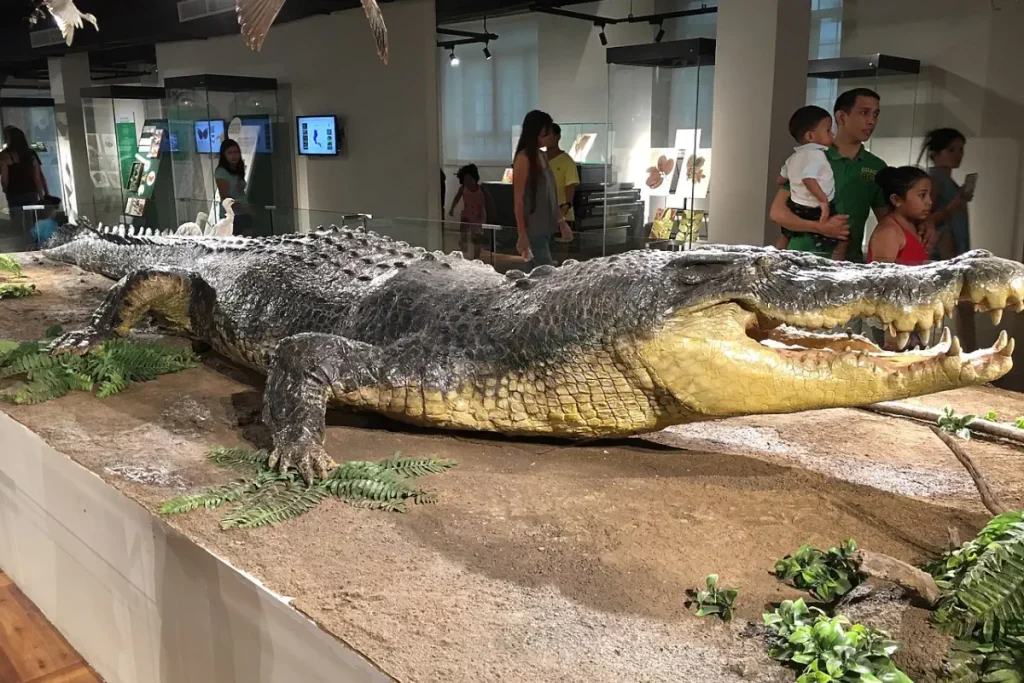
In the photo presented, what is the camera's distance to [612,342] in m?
2.43

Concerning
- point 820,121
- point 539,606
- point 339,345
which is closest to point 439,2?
point 820,121

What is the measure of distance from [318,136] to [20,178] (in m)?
3.36

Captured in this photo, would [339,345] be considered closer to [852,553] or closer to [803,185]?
[852,553]

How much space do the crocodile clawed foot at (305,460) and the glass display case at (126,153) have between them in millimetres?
6685

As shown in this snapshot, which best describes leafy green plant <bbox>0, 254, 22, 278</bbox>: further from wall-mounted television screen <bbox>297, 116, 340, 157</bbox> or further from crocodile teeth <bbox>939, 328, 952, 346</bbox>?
crocodile teeth <bbox>939, 328, 952, 346</bbox>

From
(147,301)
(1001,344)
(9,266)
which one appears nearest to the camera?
(1001,344)

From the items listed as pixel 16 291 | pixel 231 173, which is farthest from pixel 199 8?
pixel 16 291

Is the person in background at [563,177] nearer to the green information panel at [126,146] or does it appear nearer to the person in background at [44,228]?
the person in background at [44,228]

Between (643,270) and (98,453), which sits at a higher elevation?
(643,270)

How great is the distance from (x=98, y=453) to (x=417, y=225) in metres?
3.57

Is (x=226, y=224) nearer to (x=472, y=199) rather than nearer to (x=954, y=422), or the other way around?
(x=472, y=199)

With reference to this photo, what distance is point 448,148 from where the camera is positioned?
8.91 metres

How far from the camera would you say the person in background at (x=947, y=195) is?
3.70 meters

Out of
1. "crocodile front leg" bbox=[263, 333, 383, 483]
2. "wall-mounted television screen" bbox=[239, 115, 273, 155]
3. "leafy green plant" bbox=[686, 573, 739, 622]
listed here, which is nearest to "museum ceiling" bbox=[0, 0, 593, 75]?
"wall-mounted television screen" bbox=[239, 115, 273, 155]
